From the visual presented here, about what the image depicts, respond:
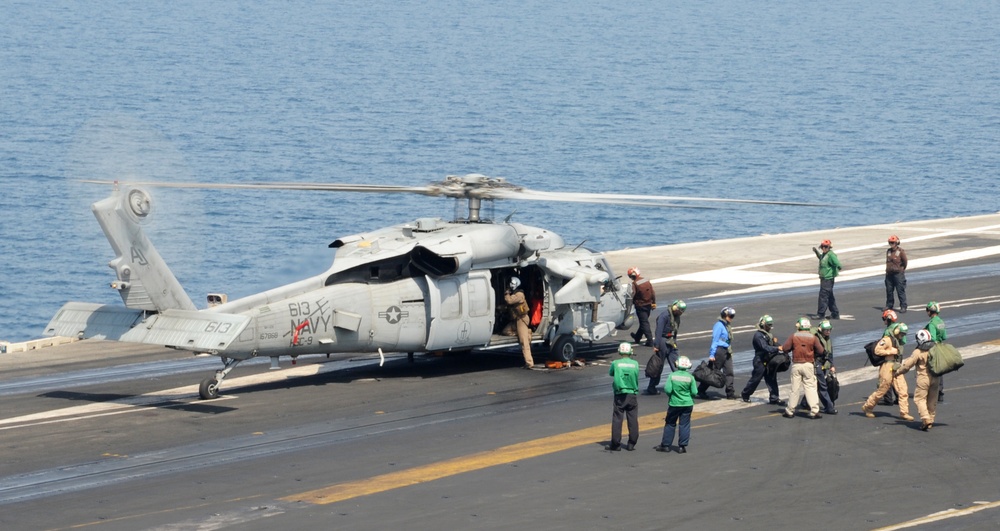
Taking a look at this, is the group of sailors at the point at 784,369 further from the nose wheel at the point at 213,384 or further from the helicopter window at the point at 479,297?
the nose wheel at the point at 213,384

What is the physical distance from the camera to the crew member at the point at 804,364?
72.4 ft

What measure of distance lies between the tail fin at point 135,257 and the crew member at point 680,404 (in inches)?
338

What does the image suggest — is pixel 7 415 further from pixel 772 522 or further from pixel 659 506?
pixel 772 522

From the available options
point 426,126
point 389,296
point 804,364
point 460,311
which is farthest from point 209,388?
point 426,126

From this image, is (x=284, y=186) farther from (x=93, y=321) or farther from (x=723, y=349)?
(x=723, y=349)

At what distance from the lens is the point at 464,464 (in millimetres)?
19812

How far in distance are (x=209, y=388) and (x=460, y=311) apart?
502 centimetres

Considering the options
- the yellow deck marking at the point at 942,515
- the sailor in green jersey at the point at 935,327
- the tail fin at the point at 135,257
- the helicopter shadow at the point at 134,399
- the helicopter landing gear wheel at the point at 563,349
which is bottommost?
the helicopter shadow at the point at 134,399

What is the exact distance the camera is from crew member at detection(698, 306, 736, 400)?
23.6 meters

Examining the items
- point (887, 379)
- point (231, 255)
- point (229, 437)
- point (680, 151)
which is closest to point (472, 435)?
point (229, 437)

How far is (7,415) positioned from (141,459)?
14.8 ft

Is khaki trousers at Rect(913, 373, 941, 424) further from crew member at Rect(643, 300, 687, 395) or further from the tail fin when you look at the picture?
the tail fin

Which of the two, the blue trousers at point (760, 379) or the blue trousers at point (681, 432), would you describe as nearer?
the blue trousers at point (681, 432)

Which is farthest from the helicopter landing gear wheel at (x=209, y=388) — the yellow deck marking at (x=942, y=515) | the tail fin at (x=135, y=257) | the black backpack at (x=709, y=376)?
the yellow deck marking at (x=942, y=515)
